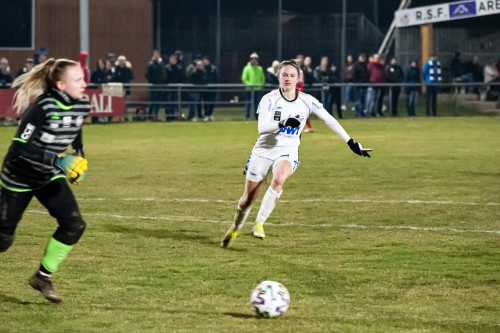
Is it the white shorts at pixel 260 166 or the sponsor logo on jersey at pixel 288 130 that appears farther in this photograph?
the sponsor logo on jersey at pixel 288 130

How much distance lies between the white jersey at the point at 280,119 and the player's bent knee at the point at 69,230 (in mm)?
3008

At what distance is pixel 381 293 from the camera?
7297 mm

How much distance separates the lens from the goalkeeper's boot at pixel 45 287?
6953 mm

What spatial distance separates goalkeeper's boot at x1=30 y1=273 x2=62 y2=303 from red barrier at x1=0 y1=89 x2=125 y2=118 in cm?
1954

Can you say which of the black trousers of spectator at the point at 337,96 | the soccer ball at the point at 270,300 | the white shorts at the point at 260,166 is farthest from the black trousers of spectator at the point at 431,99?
the soccer ball at the point at 270,300

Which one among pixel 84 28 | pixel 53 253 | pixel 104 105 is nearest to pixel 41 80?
pixel 53 253

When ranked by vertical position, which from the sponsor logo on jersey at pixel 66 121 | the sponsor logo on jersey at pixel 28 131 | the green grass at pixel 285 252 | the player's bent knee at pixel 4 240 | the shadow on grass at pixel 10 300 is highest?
the sponsor logo on jersey at pixel 66 121

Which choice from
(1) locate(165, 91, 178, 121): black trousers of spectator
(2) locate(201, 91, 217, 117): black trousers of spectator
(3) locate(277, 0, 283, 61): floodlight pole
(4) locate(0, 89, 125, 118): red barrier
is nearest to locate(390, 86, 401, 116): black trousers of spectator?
(2) locate(201, 91, 217, 117): black trousers of spectator

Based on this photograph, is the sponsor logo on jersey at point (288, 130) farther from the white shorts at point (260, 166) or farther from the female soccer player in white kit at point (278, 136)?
the white shorts at point (260, 166)

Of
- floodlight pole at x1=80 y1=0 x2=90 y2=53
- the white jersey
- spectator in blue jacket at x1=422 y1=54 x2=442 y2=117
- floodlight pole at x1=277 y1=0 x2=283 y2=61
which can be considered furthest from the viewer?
floodlight pole at x1=277 y1=0 x2=283 y2=61

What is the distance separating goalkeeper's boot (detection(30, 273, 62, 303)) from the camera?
6.95 m

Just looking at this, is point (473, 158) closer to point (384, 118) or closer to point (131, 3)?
point (384, 118)

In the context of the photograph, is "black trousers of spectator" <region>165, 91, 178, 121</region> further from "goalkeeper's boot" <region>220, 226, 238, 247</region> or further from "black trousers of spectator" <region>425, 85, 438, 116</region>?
"goalkeeper's boot" <region>220, 226, 238, 247</region>

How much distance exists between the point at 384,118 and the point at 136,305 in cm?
2492
